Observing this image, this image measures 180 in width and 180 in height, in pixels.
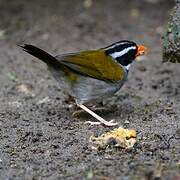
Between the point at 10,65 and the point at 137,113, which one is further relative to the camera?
the point at 10,65

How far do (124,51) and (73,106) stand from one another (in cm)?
100

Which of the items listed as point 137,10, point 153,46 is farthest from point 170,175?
point 137,10

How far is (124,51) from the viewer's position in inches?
236

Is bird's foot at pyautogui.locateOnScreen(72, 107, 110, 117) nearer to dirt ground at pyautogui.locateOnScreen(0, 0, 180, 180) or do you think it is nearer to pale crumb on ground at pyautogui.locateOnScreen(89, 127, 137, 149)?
dirt ground at pyautogui.locateOnScreen(0, 0, 180, 180)

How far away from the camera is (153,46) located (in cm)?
898

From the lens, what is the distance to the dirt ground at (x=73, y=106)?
4.39 meters

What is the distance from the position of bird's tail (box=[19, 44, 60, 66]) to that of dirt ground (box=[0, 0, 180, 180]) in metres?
0.66

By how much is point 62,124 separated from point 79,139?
2.00ft

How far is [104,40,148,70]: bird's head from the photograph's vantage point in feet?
19.6

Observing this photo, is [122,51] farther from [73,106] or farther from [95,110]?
[73,106]

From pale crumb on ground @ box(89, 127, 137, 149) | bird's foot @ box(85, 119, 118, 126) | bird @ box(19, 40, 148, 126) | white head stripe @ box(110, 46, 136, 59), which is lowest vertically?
bird's foot @ box(85, 119, 118, 126)

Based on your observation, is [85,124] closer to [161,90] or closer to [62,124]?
[62,124]

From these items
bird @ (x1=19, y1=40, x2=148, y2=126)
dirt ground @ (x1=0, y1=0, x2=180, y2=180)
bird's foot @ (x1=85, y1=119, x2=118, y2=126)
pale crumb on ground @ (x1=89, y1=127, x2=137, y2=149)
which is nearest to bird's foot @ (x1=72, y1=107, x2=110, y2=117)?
dirt ground @ (x1=0, y1=0, x2=180, y2=180)

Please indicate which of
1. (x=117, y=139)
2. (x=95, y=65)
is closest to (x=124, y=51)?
(x=95, y=65)
